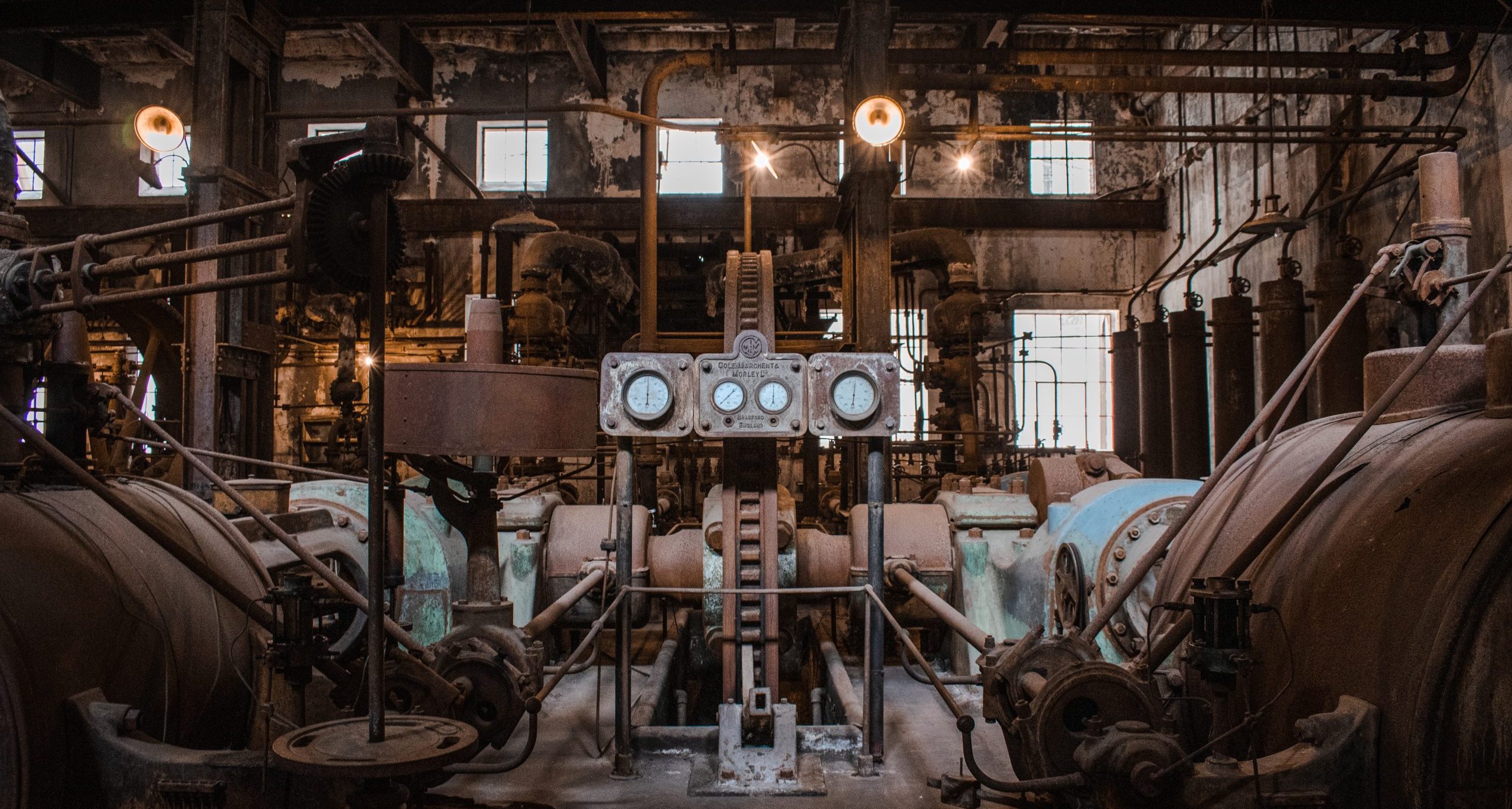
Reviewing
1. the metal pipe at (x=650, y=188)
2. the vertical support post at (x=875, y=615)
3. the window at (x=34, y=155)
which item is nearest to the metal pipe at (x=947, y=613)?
the vertical support post at (x=875, y=615)

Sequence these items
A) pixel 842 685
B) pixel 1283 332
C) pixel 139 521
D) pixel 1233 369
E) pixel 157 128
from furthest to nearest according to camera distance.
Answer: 1. pixel 1233 369
2. pixel 1283 332
3. pixel 157 128
4. pixel 842 685
5. pixel 139 521

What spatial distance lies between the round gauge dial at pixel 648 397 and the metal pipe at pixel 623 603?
15 centimetres

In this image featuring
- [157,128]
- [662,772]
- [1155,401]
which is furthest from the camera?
[1155,401]

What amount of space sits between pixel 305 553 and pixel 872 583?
6.95ft

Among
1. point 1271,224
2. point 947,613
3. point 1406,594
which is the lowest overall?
point 947,613

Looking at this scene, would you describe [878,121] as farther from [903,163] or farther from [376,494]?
[903,163]

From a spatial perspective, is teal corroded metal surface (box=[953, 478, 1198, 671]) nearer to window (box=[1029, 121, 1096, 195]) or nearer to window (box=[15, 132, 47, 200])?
window (box=[1029, 121, 1096, 195])

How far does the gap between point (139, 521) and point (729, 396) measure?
6.58 feet

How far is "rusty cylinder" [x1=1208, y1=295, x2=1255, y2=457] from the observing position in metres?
8.17

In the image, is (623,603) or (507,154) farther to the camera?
(507,154)

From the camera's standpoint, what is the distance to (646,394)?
3689mm

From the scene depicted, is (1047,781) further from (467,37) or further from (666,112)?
(467,37)

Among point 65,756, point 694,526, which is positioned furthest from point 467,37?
point 65,756

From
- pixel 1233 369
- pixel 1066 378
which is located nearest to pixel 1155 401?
pixel 1233 369
